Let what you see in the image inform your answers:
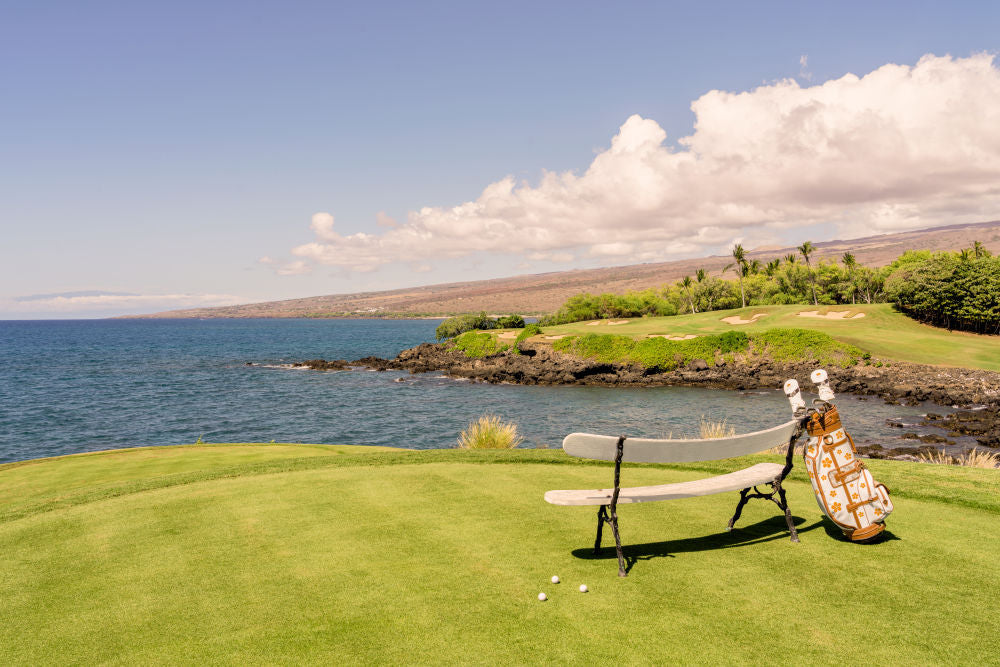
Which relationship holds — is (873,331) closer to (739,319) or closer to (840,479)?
(739,319)

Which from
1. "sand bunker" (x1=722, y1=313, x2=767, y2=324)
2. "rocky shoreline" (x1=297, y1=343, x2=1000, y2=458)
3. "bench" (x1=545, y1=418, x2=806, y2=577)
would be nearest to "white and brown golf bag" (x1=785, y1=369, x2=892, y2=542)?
"bench" (x1=545, y1=418, x2=806, y2=577)

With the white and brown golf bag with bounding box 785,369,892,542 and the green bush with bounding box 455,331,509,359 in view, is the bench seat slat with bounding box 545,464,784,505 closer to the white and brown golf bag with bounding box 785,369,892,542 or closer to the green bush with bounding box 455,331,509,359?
the white and brown golf bag with bounding box 785,369,892,542

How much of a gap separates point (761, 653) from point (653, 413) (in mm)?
41334

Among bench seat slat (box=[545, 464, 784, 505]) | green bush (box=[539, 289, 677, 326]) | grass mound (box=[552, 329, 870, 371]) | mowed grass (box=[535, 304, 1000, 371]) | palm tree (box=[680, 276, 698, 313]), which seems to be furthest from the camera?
palm tree (box=[680, 276, 698, 313])

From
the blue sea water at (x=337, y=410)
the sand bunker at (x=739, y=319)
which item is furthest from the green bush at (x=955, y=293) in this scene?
the blue sea water at (x=337, y=410)

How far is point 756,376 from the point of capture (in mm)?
55188

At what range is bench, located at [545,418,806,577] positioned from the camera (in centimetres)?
602

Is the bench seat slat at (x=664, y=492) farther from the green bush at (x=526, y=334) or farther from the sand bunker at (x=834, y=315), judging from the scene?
the sand bunker at (x=834, y=315)

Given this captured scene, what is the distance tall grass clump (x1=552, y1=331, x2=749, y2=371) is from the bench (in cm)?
5548

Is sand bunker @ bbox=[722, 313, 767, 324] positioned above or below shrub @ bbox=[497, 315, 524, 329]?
below

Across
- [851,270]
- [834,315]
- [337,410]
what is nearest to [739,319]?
[834,315]

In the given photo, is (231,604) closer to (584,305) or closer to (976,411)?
(976,411)

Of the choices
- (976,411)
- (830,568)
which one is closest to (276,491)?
(830,568)

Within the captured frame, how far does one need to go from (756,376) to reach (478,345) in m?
36.1
